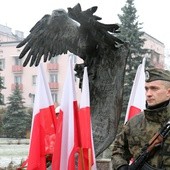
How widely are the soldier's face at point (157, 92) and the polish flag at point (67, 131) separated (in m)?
1.54

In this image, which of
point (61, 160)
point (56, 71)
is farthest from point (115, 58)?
point (56, 71)

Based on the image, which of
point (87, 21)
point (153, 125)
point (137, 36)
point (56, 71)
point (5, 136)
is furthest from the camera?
point (56, 71)

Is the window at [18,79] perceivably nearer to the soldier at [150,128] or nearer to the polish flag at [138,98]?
the polish flag at [138,98]

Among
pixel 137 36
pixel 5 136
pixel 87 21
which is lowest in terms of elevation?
pixel 5 136

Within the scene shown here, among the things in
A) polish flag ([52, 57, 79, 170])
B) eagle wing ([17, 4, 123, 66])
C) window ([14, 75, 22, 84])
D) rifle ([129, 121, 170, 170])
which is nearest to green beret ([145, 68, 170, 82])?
rifle ([129, 121, 170, 170])

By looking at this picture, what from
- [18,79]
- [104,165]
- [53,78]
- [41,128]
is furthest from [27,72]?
[41,128]

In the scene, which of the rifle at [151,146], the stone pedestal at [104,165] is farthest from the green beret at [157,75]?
the stone pedestal at [104,165]

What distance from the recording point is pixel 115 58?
482 centimetres

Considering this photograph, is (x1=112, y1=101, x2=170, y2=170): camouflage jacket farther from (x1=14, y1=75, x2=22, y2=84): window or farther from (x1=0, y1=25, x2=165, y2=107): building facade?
(x1=14, y1=75, x2=22, y2=84): window

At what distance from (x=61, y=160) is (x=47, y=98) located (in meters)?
0.67

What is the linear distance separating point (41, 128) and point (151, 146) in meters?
1.86

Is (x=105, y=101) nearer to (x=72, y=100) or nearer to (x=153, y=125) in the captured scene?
(x=72, y=100)

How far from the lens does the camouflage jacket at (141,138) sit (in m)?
2.49

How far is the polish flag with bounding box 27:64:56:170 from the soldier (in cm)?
150
